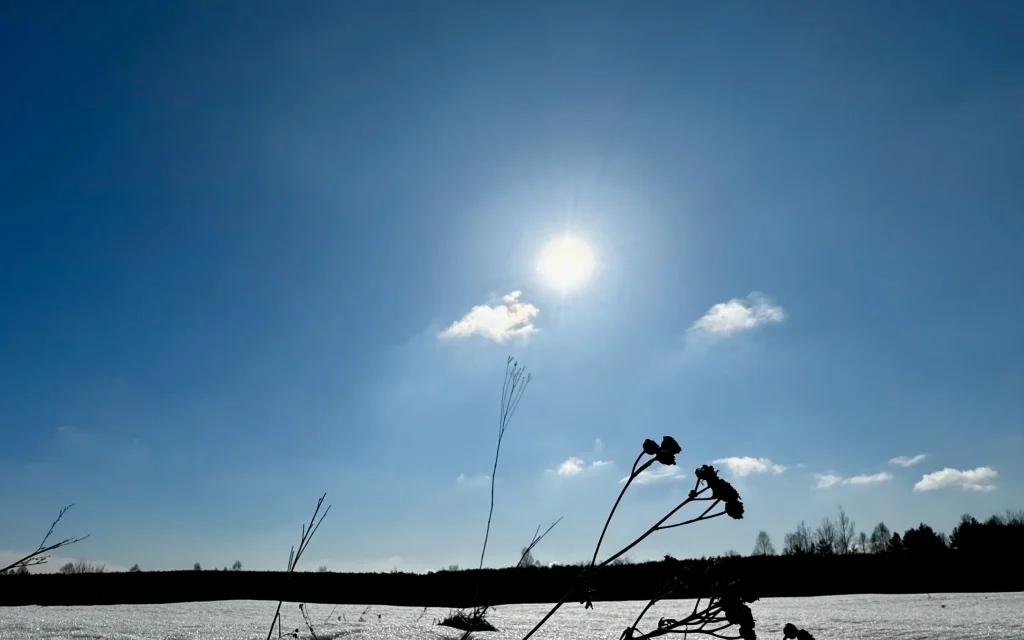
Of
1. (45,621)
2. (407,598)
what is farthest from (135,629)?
(407,598)

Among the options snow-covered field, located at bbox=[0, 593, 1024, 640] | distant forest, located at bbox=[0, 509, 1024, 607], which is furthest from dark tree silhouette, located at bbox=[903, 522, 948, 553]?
snow-covered field, located at bbox=[0, 593, 1024, 640]

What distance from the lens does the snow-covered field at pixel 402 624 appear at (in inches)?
112

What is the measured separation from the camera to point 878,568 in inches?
781

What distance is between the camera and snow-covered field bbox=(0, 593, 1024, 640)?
9.37 feet

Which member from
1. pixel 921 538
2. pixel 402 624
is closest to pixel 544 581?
pixel 402 624

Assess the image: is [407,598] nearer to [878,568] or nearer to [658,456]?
[878,568]

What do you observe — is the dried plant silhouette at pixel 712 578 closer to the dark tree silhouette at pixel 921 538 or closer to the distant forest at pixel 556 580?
the distant forest at pixel 556 580

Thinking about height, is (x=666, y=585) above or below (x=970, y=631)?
above

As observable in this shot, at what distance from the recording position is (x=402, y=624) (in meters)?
3.52

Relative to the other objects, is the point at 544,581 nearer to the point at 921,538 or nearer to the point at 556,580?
the point at 556,580

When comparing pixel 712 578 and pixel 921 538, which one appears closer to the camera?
pixel 712 578

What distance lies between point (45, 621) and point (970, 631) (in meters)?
4.93

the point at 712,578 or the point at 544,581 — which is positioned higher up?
the point at 712,578

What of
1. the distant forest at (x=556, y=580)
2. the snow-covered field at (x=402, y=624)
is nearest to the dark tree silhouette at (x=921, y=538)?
the distant forest at (x=556, y=580)
